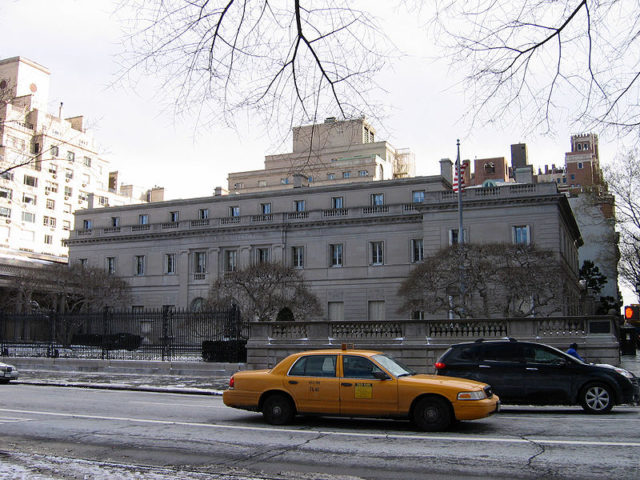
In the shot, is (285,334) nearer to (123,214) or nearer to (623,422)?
(623,422)

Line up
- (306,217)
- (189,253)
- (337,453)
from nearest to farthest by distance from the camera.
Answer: (337,453) < (306,217) < (189,253)

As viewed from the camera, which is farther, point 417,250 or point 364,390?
point 417,250

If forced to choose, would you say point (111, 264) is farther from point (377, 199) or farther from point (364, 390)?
point (364, 390)

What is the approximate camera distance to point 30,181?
94375mm

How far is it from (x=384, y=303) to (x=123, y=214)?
104 ft

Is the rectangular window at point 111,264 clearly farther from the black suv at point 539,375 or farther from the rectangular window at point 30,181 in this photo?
the black suv at point 539,375

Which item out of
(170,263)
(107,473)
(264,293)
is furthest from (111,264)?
(107,473)

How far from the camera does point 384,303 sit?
56469mm

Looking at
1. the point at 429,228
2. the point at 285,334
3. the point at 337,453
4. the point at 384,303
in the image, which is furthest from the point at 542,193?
the point at 337,453

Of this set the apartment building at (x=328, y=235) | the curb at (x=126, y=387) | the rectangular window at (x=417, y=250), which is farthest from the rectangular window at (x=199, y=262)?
the curb at (x=126, y=387)

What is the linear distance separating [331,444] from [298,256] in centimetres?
5091

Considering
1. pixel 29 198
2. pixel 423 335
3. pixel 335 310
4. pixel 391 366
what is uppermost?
pixel 29 198

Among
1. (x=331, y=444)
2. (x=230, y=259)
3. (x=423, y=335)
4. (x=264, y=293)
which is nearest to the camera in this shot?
(x=331, y=444)

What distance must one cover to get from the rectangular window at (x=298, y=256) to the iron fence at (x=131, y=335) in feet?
95.0
